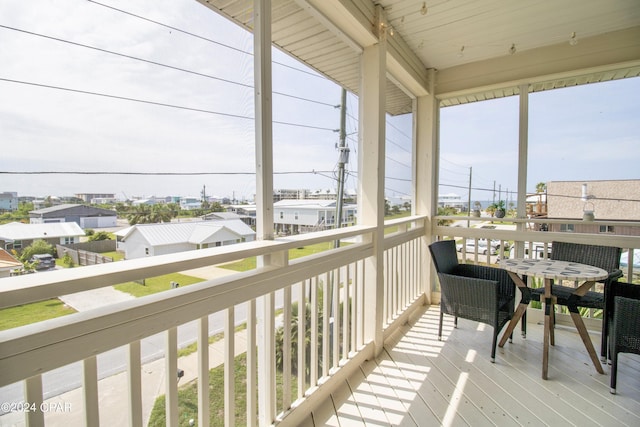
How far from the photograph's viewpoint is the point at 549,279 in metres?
2.24

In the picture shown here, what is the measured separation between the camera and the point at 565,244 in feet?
9.51

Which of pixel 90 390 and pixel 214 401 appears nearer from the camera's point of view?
pixel 90 390

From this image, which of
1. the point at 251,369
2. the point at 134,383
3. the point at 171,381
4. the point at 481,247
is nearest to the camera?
the point at 134,383

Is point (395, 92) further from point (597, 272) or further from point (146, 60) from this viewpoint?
point (146, 60)

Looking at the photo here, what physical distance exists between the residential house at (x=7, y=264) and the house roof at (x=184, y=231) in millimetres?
243

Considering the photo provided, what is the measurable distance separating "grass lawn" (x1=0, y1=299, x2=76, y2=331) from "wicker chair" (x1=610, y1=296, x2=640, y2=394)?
281 centimetres

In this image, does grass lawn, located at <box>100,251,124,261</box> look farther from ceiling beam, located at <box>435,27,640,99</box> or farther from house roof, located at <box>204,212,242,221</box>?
ceiling beam, located at <box>435,27,640,99</box>

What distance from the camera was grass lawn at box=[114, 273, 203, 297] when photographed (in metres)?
0.97

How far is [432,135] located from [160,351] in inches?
135

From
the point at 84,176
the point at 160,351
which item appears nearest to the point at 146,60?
the point at 84,176

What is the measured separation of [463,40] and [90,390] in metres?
3.51

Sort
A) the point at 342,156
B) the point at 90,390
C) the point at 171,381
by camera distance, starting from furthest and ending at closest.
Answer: the point at 342,156 < the point at 171,381 < the point at 90,390

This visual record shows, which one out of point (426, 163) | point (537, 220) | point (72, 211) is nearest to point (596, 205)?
point (537, 220)

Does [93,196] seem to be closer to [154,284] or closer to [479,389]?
[154,284]
